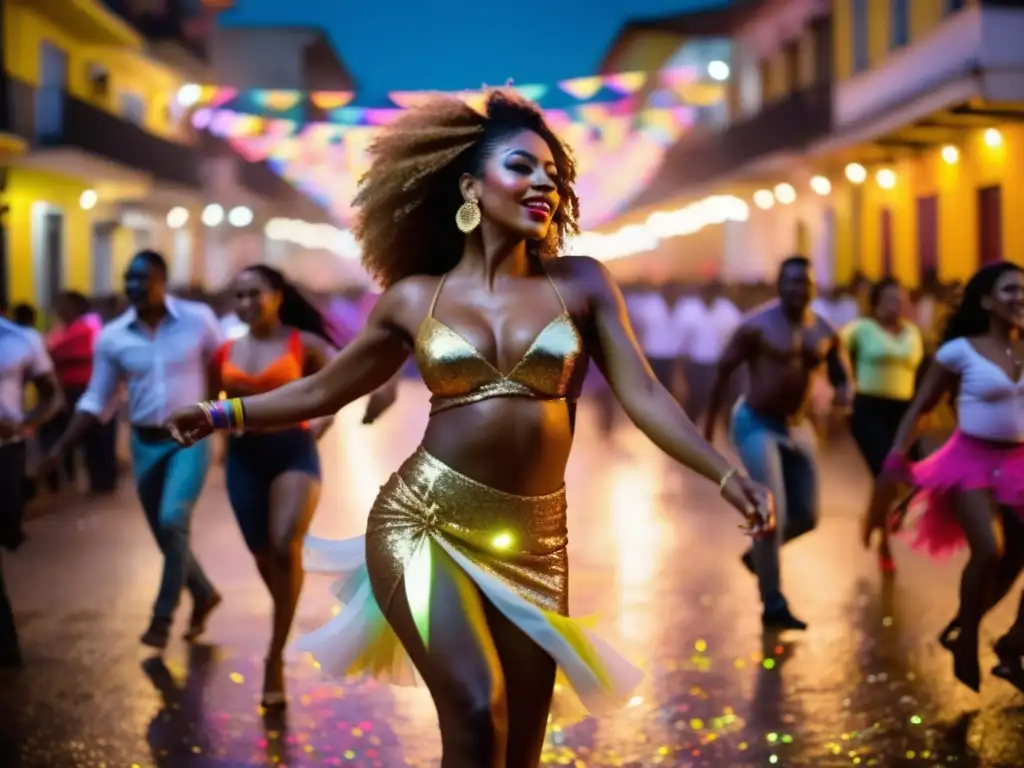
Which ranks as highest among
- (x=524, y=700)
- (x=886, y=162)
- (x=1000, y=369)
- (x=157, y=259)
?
(x=886, y=162)

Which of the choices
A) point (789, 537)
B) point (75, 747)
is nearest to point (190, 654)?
point (75, 747)

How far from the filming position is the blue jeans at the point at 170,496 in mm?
7926

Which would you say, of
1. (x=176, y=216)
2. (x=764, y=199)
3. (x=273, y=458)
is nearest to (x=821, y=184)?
(x=764, y=199)

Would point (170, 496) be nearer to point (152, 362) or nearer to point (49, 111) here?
point (152, 362)

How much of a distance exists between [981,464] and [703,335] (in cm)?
1300

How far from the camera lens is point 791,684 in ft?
22.9

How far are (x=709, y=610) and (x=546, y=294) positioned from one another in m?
4.75

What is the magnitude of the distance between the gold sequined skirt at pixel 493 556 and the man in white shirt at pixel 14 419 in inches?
151

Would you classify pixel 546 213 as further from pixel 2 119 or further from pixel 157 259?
pixel 2 119

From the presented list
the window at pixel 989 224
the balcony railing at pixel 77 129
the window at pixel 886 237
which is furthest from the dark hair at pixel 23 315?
the window at pixel 886 237

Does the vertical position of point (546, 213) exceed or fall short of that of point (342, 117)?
it falls short

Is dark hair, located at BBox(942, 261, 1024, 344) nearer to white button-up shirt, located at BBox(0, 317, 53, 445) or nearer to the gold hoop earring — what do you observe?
the gold hoop earring

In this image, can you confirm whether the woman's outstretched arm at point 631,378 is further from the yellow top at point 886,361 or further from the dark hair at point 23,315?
the dark hair at point 23,315

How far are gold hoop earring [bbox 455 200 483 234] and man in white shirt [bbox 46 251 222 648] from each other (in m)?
3.92
